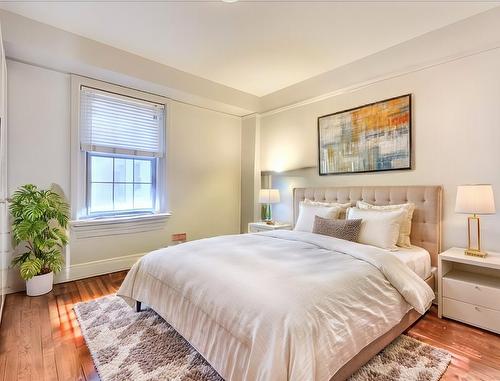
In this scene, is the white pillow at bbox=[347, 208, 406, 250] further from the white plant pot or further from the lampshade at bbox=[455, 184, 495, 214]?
the white plant pot

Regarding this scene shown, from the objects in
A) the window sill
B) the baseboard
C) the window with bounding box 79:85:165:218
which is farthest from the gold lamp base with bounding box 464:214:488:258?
the baseboard

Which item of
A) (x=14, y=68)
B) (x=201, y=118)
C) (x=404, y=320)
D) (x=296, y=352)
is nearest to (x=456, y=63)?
(x=404, y=320)

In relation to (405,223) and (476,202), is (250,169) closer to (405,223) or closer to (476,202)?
(405,223)

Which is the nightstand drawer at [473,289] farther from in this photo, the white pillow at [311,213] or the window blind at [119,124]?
the window blind at [119,124]

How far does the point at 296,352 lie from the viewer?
3.80 ft

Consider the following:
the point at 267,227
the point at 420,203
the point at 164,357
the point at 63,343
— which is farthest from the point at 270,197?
the point at 63,343

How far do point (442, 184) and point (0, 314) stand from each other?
161 inches

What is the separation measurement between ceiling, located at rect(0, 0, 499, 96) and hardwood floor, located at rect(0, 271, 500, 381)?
2692 millimetres

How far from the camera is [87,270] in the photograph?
3293mm

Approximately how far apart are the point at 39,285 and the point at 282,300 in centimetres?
277

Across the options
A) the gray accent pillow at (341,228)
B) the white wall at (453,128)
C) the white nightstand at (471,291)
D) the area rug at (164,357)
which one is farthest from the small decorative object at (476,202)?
the area rug at (164,357)

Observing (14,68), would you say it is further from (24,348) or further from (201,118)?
(24,348)

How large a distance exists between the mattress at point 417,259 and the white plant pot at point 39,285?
134 inches

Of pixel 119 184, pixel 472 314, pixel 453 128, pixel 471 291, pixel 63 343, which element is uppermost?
pixel 453 128
